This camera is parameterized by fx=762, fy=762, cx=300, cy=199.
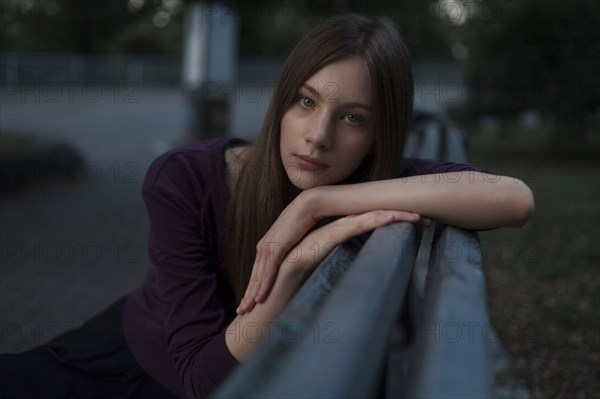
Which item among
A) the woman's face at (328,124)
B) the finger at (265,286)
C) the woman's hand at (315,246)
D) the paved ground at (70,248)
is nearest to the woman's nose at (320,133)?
the woman's face at (328,124)

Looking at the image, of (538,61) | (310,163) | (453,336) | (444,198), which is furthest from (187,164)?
(538,61)

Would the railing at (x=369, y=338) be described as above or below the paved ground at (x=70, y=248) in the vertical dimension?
above

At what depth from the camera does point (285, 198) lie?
2.21 m

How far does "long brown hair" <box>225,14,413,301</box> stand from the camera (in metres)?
2.01

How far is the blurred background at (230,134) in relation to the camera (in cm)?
433

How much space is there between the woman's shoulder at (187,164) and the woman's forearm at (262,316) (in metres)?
0.53

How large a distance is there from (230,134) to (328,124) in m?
11.8

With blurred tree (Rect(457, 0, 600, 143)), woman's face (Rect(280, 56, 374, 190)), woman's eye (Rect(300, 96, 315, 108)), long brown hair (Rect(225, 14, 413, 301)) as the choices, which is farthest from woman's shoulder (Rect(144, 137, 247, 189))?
blurred tree (Rect(457, 0, 600, 143))

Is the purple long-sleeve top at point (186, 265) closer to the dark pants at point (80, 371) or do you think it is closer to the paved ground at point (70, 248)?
the dark pants at point (80, 371)

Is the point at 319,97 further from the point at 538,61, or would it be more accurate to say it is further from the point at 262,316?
the point at 538,61

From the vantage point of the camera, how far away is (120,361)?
233 centimetres

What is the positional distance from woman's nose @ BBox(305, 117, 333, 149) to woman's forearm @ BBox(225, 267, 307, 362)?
379mm

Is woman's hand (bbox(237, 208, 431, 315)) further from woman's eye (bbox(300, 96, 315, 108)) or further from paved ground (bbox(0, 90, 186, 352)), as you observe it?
paved ground (bbox(0, 90, 186, 352))

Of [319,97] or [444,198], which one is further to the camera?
[319,97]
